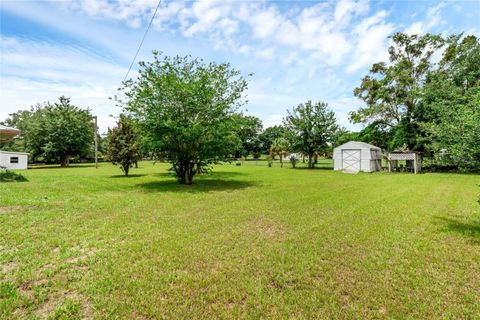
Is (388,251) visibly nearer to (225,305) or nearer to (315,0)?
(225,305)

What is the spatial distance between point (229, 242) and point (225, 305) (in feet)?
6.19

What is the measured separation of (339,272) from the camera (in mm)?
3367

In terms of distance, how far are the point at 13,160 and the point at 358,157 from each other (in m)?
38.2

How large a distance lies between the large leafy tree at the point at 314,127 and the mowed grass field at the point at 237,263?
2210 centimetres

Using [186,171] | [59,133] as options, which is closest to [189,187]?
[186,171]

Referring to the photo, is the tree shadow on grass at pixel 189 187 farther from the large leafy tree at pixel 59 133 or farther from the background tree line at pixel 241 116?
the large leafy tree at pixel 59 133

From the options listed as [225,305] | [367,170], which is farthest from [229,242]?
[367,170]

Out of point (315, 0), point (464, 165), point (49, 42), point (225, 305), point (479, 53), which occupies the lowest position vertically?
point (225, 305)

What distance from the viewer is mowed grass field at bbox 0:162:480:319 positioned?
8.44 feet

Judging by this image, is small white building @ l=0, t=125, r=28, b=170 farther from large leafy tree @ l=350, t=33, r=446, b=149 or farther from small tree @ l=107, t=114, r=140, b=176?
large leafy tree @ l=350, t=33, r=446, b=149

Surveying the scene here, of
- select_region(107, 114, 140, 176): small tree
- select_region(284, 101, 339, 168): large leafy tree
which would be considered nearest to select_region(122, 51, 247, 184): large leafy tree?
select_region(107, 114, 140, 176): small tree

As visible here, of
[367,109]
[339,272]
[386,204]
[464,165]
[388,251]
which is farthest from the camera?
[367,109]

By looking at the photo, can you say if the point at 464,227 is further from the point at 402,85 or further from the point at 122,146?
the point at 402,85

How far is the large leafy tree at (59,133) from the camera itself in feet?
102
